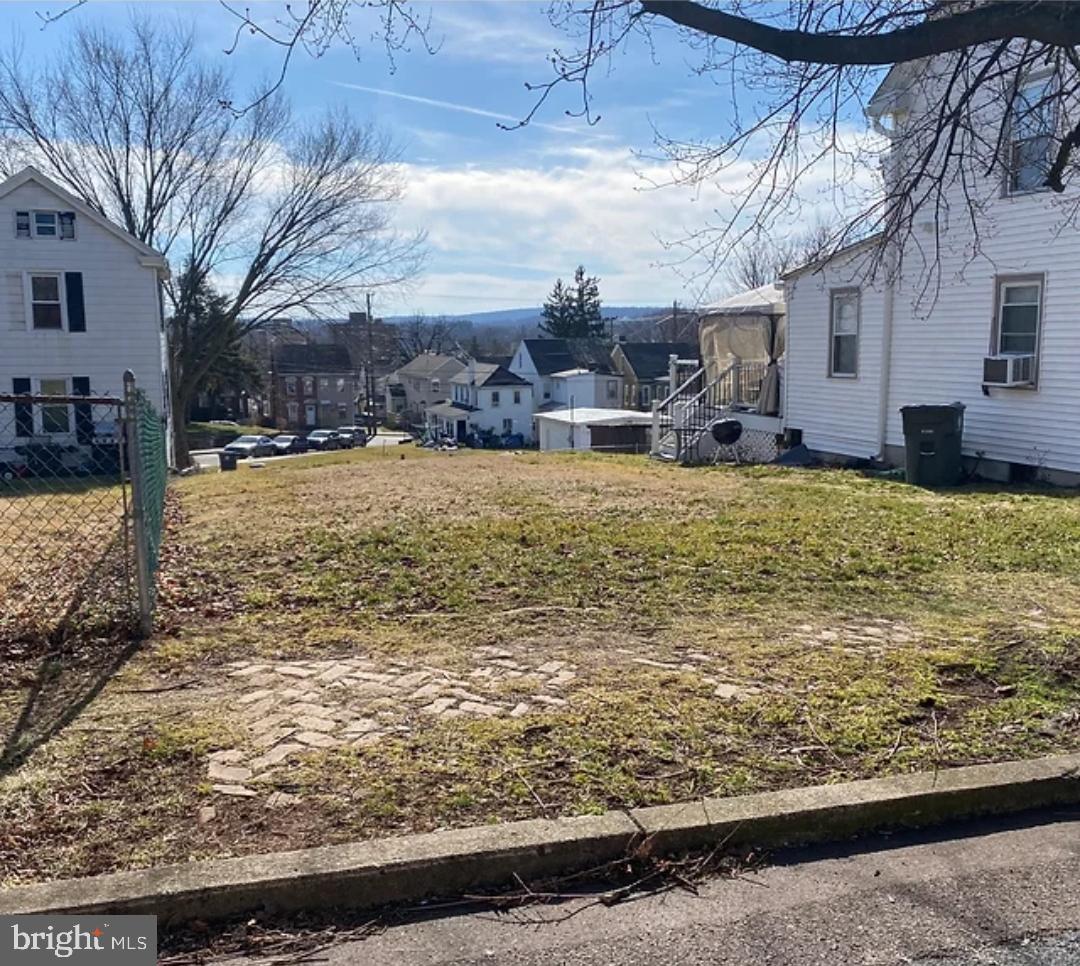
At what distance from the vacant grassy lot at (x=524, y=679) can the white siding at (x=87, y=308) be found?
16507 millimetres

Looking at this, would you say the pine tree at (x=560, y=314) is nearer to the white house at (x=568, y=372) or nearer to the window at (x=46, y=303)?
the white house at (x=568, y=372)

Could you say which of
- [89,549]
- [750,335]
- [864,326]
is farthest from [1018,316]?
[89,549]

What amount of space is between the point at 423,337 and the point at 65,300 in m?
82.8

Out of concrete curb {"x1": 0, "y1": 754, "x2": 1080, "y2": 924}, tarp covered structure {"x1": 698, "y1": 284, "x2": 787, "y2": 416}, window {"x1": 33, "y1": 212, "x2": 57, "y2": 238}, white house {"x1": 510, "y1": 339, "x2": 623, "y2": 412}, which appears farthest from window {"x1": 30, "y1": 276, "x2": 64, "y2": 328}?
white house {"x1": 510, "y1": 339, "x2": 623, "y2": 412}

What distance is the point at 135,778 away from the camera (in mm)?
3193

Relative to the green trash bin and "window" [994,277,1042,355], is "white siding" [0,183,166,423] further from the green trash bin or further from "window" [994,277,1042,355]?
"window" [994,277,1042,355]

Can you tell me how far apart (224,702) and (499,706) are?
1243 mm

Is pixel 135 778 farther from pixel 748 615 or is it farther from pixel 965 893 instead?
pixel 748 615

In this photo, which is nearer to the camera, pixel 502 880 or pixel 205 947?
pixel 205 947

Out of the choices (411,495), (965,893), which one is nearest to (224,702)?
(965,893)

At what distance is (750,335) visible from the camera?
18.3m

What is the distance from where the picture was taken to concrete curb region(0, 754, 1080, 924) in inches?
97.7

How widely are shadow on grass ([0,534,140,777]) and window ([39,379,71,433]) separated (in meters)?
17.3

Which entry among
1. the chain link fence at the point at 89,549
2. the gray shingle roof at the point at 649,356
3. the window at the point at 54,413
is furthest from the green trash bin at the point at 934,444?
the gray shingle roof at the point at 649,356
